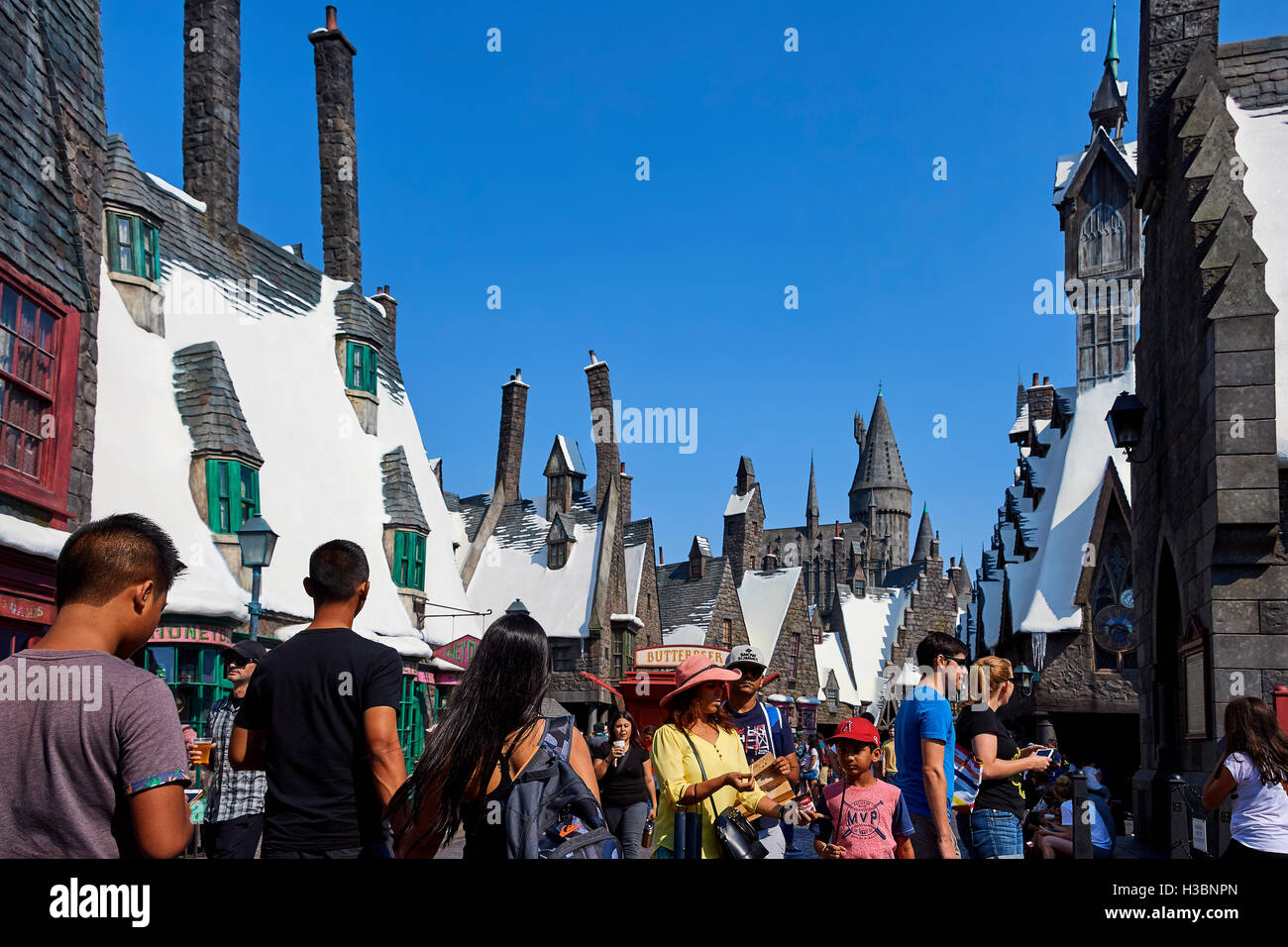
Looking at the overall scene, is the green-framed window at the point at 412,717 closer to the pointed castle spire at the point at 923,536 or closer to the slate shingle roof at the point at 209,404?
the slate shingle roof at the point at 209,404

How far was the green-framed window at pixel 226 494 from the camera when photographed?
16078mm

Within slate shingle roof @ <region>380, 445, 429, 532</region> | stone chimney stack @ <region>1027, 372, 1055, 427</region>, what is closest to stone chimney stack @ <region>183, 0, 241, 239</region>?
slate shingle roof @ <region>380, 445, 429, 532</region>

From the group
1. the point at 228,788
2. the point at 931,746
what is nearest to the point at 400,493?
the point at 228,788

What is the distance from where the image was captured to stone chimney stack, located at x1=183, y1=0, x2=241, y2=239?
67.4 feet

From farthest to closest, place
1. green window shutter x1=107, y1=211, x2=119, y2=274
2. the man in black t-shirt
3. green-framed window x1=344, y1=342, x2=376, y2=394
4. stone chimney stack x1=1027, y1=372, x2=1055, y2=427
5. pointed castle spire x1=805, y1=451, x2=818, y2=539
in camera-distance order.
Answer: pointed castle spire x1=805, y1=451, x2=818, y2=539
stone chimney stack x1=1027, y1=372, x2=1055, y2=427
green-framed window x1=344, y1=342, x2=376, y2=394
green window shutter x1=107, y1=211, x2=119, y2=274
the man in black t-shirt

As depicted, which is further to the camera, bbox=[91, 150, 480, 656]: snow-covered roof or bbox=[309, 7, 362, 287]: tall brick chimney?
bbox=[309, 7, 362, 287]: tall brick chimney

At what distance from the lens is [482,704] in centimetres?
362

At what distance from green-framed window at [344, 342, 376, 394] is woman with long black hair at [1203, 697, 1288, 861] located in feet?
61.7

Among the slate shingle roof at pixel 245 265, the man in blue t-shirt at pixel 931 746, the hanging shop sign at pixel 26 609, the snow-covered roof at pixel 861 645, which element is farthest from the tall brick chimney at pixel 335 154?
the snow-covered roof at pixel 861 645

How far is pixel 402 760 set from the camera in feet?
12.2

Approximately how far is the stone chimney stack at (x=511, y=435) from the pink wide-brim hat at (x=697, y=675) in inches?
1240

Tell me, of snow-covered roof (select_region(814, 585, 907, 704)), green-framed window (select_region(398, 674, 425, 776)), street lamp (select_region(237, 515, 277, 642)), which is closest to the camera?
street lamp (select_region(237, 515, 277, 642))

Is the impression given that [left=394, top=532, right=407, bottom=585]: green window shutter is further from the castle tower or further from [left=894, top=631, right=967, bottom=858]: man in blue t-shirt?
the castle tower
